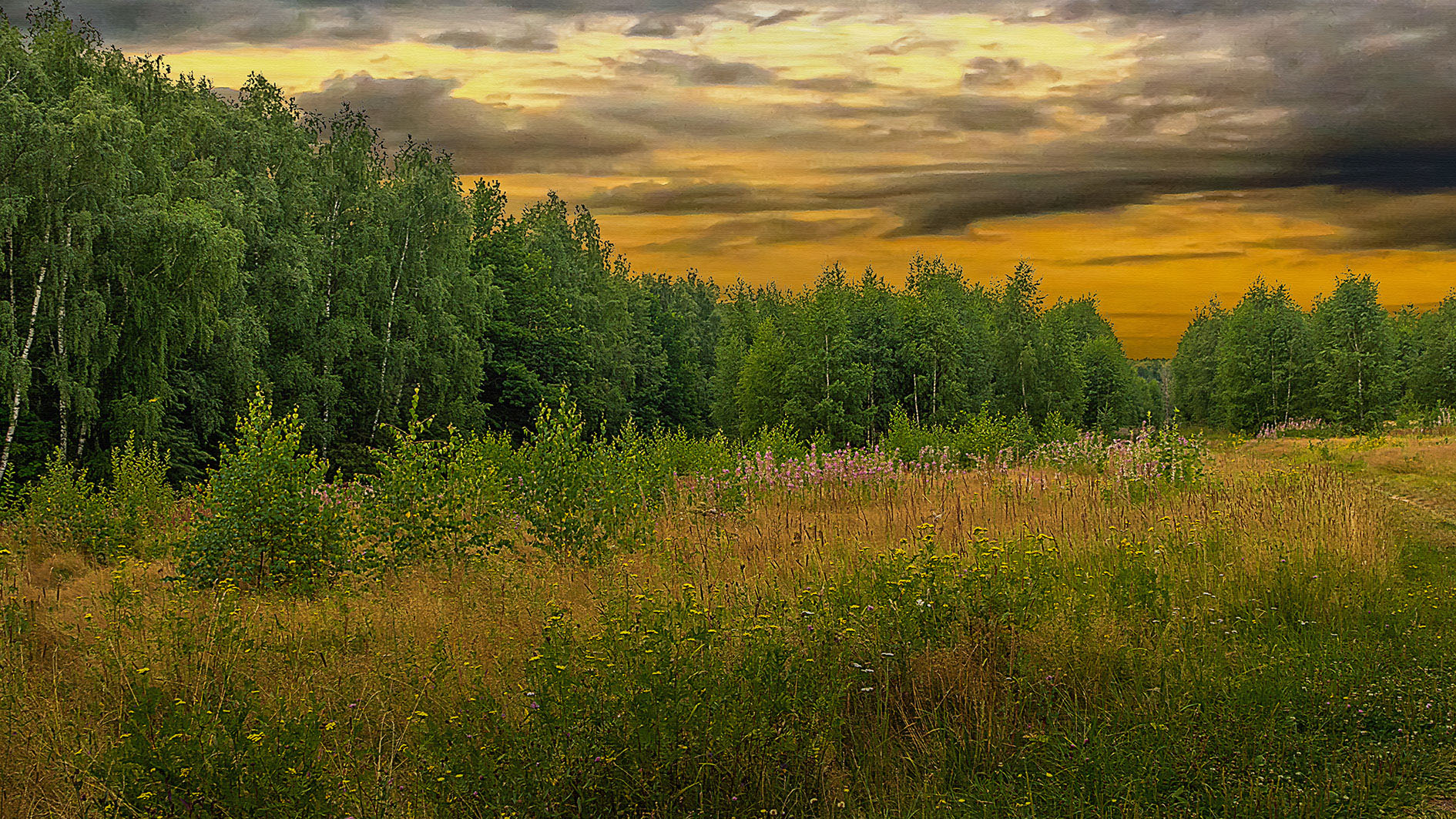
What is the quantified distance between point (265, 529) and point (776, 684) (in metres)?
5.43

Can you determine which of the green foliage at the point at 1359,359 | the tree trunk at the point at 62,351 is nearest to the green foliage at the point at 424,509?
the tree trunk at the point at 62,351

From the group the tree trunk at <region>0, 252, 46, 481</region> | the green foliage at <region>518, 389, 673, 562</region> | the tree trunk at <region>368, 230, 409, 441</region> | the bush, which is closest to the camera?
the bush

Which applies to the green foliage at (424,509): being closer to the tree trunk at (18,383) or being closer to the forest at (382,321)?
the forest at (382,321)

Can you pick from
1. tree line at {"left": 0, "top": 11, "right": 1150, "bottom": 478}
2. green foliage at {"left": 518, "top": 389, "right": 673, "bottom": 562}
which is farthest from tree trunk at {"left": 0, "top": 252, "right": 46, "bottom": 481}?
green foliage at {"left": 518, "top": 389, "right": 673, "bottom": 562}

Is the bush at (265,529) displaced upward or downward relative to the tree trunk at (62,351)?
downward

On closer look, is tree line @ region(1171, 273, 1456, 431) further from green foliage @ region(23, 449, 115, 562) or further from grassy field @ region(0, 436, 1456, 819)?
green foliage @ region(23, 449, 115, 562)

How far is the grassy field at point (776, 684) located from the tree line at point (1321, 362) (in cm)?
3896

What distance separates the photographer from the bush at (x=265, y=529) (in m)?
7.99

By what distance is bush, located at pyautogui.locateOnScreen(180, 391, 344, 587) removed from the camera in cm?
799

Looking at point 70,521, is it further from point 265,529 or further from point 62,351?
point 62,351

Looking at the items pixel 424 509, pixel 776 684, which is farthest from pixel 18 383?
pixel 776 684

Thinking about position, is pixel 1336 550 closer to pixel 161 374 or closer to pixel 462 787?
pixel 462 787

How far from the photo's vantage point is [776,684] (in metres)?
4.59

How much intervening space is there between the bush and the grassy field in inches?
15.6
